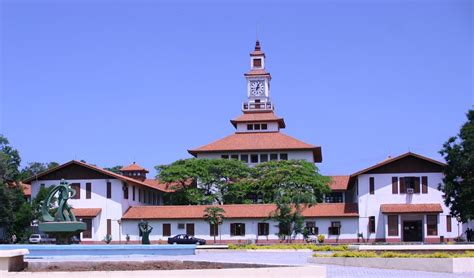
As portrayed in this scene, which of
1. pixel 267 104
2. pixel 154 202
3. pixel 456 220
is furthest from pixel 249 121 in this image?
pixel 456 220

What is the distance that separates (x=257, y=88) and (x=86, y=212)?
3216 cm

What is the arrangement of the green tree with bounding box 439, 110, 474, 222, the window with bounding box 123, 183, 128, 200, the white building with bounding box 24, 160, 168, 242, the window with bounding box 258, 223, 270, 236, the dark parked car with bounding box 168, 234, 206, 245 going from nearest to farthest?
the green tree with bounding box 439, 110, 474, 222 → the dark parked car with bounding box 168, 234, 206, 245 → the window with bounding box 258, 223, 270, 236 → the white building with bounding box 24, 160, 168, 242 → the window with bounding box 123, 183, 128, 200

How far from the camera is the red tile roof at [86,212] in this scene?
54.8 m

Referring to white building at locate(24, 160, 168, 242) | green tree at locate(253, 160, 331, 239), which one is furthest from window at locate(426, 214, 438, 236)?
white building at locate(24, 160, 168, 242)

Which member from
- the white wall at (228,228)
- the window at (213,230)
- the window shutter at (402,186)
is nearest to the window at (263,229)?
the white wall at (228,228)

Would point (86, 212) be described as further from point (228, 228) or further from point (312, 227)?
point (312, 227)

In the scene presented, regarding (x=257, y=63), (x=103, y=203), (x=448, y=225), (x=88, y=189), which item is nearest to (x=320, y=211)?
(x=448, y=225)

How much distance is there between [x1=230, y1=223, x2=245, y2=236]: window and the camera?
5484cm

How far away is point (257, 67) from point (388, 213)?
3594cm

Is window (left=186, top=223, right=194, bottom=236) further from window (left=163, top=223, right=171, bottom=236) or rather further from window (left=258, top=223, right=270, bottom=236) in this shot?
window (left=258, top=223, right=270, bottom=236)

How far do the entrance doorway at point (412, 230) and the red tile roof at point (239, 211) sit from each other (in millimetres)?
3454

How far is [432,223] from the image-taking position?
171 ft

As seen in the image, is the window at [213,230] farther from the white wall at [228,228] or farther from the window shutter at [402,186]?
the window shutter at [402,186]

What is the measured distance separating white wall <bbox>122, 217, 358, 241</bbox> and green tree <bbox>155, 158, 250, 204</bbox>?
5.13 m
